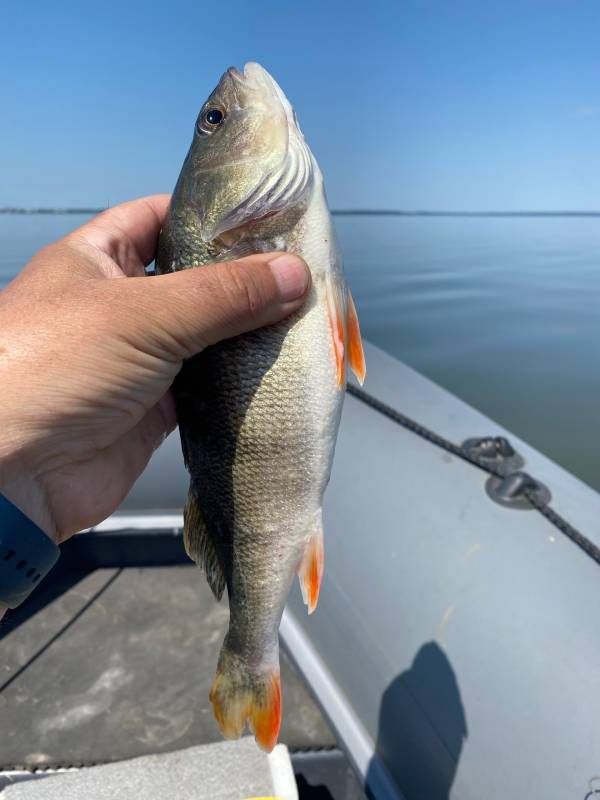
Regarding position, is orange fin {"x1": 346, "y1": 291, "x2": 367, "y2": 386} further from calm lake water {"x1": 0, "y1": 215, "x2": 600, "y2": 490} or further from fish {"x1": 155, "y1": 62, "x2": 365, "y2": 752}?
calm lake water {"x1": 0, "y1": 215, "x2": 600, "y2": 490}

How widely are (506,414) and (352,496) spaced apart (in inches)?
269

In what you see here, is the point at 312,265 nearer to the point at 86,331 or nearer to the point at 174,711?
the point at 86,331

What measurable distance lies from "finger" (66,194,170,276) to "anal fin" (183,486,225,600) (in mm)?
859

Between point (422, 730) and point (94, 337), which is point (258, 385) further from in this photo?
point (422, 730)

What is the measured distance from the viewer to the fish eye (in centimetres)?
158

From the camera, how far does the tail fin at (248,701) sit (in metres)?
1.58

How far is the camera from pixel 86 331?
1359mm

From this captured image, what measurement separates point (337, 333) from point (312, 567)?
0.62 metres

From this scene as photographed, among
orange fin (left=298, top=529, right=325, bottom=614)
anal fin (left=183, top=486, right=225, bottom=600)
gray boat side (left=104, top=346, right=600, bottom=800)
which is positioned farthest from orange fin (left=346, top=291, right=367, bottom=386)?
gray boat side (left=104, top=346, right=600, bottom=800)

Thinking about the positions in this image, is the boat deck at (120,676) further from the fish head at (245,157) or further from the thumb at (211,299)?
the fish head at (245,157)

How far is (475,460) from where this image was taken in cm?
278

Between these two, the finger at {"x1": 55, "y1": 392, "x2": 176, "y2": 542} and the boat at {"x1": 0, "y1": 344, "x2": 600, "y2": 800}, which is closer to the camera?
the finger at {"x1": 55, "y1": 392, "x2": 176, "y2": 542}

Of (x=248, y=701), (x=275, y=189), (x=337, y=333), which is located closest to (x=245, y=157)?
(x=275, y=189)

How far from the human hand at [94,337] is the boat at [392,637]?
1.49m
